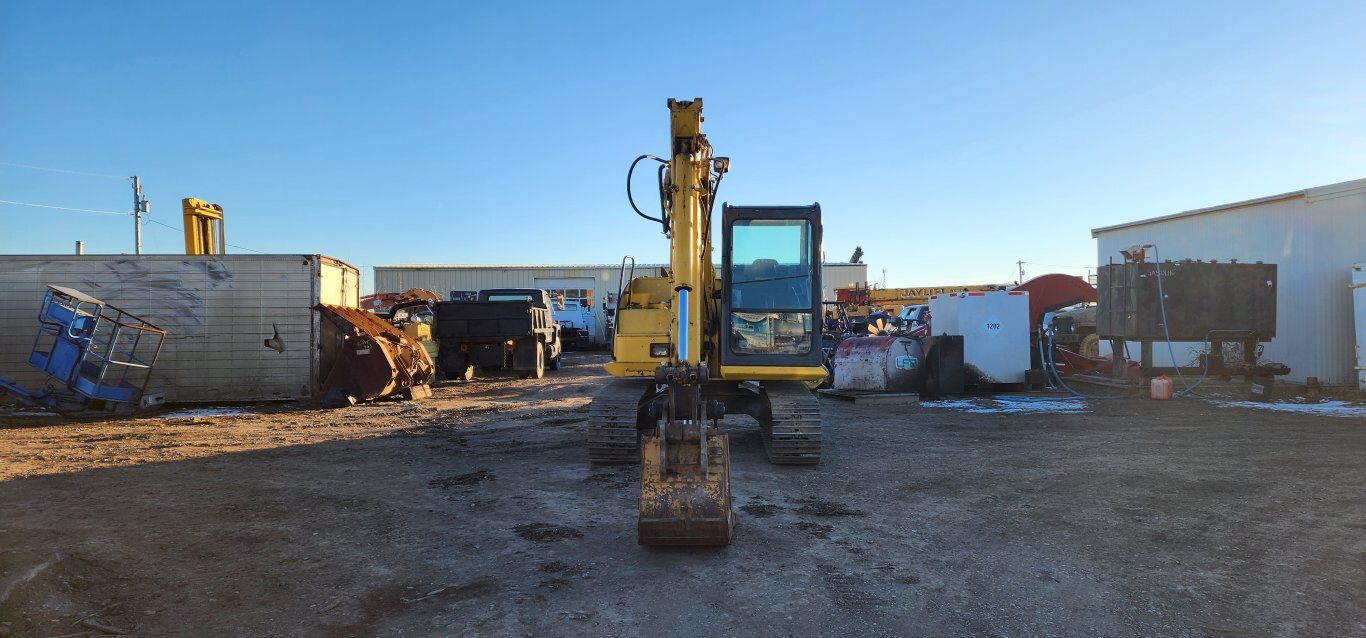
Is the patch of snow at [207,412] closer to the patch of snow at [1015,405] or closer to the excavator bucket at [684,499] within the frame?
the excavator bucket at [684,499]

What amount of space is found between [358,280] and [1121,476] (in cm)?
1478

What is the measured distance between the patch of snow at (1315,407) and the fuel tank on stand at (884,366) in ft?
16.9

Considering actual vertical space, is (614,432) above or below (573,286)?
below

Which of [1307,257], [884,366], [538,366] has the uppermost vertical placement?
[1307,257]

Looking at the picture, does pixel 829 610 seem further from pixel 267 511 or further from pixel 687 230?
pixel 267 511

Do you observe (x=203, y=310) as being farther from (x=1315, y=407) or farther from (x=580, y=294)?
(x=580, y=294)

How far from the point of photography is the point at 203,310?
44.1 ft

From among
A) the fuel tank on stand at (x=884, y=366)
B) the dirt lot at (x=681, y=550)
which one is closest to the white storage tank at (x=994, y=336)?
the fuel tank on stand at (x=884, y=366)

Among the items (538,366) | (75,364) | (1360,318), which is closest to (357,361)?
(75,364)

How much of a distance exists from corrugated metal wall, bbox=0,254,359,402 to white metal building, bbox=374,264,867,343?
29.8 metres

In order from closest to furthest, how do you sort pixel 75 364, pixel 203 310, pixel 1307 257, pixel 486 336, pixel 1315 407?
1. pixel 75 364
2. pixel 1315 407
3. pixel 203 310
4. pixel 1307 257
5. pixel 486 336

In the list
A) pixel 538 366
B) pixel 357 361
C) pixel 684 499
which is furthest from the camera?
pixel 538 366

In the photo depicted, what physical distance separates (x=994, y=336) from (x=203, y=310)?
49.0ft

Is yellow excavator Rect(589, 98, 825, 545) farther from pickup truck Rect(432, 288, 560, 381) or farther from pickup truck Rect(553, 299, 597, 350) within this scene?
pickup truck Rect(553, 299, 597, 350)
